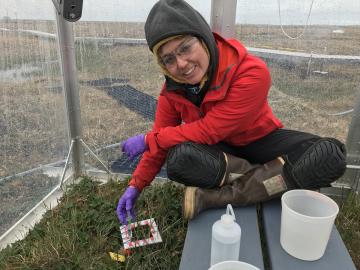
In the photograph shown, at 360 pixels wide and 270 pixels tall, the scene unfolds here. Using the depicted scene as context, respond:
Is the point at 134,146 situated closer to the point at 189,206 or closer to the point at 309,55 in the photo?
the point at 189,206

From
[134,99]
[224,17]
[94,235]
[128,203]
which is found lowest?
[94,235]

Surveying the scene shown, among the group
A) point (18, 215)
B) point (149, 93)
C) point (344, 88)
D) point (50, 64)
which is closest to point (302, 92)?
point (344, 88)

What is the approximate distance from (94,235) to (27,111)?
0.75m

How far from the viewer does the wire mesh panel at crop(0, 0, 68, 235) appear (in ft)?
5.57

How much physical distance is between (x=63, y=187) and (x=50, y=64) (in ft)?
2.59

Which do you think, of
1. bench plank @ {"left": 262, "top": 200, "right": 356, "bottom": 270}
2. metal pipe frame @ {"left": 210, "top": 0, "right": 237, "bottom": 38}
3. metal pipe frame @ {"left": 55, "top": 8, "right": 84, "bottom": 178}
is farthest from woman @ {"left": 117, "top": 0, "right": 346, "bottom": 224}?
metal pipe frame @ {"left": 55, "top": 8, "right": 84, "bottom": 178}

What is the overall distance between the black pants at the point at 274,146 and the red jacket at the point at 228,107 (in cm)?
5

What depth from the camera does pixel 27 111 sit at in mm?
1893

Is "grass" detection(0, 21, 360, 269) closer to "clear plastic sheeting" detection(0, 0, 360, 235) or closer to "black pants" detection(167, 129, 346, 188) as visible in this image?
"clear plastic sheeting" detection(0, 0, 360, 235)

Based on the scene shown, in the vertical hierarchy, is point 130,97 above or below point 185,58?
→ below

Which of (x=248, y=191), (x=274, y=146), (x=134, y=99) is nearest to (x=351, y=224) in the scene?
(x=274, y=146)

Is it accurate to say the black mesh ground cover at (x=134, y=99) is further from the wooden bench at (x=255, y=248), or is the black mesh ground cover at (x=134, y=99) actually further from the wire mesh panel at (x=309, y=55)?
the wooden bench at (x=255, y=248)

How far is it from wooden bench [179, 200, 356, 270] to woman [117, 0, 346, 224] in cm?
7

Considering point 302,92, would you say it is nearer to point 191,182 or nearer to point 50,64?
point 191,182
